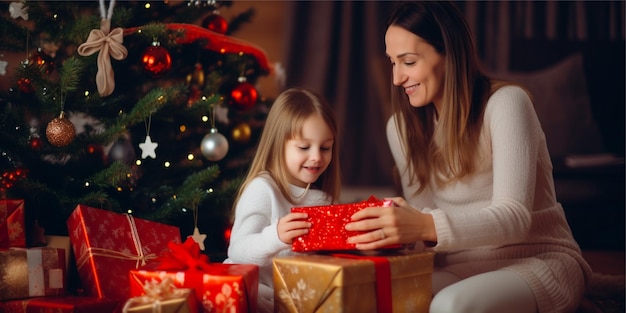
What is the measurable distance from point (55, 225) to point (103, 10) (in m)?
0.61

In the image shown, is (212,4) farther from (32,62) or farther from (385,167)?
(385,167)

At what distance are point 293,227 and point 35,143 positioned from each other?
762 mm

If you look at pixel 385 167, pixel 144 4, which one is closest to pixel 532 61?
pixel 385 167

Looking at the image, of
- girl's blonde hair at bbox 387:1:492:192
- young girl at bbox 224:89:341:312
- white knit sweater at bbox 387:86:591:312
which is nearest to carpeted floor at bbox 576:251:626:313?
white knit sweater at bbox 387:86:591:312

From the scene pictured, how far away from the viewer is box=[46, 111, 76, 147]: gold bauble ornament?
1601 millimetres

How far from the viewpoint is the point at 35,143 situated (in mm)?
1683

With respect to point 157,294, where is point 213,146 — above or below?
above

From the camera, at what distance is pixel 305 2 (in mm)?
4594

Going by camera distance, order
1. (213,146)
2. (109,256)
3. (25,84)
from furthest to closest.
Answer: (213,146), (25,84), (109,256)

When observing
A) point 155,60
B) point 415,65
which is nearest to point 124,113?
point 155,60

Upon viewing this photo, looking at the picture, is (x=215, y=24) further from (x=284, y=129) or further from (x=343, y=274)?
(x=343, y=274)

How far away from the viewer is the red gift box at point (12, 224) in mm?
1550

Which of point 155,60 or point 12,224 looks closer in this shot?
point 12,224

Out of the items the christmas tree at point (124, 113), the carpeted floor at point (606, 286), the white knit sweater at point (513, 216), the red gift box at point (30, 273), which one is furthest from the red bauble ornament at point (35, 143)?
the carpeted floor at point (606, 286)
